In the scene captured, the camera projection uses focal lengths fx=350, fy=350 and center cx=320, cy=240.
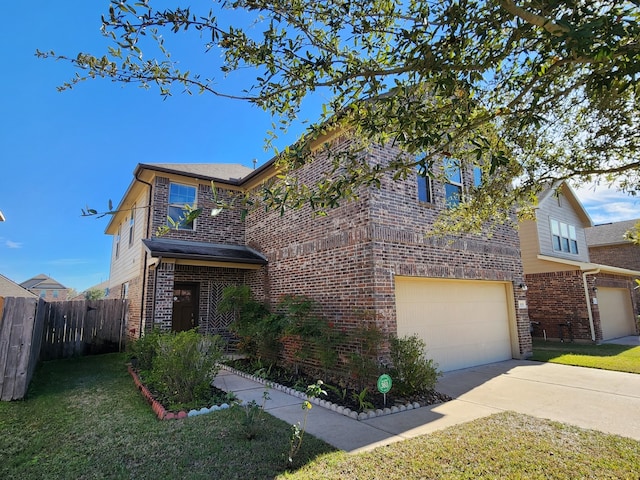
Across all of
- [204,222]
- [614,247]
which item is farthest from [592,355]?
[614,247]

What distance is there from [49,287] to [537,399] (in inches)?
2546

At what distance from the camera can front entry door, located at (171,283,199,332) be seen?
1136 cm

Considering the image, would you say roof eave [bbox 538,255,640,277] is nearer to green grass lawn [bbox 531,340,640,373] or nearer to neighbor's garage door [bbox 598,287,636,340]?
neighbor's garage door [bbox 598,287,636,340]

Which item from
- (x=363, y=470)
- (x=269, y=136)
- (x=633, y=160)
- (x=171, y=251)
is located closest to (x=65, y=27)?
(x=269, y=136)

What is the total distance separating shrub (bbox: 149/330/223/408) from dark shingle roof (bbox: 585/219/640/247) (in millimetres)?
27871

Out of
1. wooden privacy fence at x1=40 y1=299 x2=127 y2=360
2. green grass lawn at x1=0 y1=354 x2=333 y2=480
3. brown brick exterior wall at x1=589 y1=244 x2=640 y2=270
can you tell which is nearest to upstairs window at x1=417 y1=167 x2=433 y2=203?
green grass lawn at x1=0 y1=354 x2=333 y2=480

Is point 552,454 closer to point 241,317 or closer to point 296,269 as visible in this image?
point 296,269

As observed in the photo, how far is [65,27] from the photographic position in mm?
5098

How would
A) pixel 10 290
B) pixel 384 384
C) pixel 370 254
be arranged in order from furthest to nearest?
pixel 10 290
pixel 370 254
pixel 384 384

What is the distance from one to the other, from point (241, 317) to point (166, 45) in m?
7.18

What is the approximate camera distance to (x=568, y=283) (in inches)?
574

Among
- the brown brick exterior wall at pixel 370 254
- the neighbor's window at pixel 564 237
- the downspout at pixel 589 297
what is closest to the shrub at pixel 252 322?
the brown brick exterior wall at pixel 370 254

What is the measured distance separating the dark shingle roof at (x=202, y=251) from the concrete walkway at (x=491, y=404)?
10.5 feet

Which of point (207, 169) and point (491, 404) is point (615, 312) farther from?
point (207, 169)
